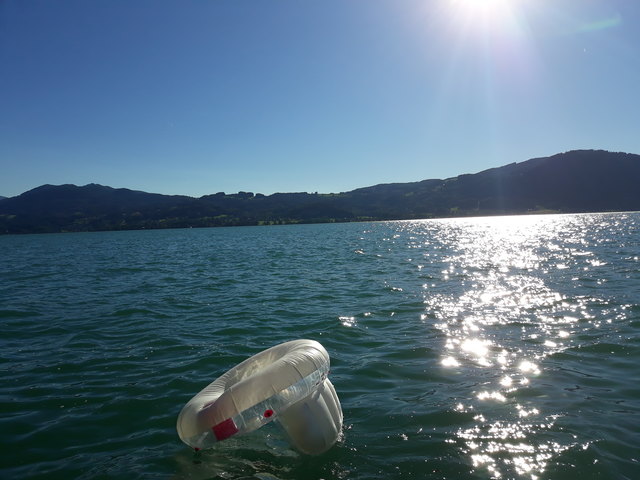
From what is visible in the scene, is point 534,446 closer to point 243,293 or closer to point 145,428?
point 145,428

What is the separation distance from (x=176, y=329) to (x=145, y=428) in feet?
24.4

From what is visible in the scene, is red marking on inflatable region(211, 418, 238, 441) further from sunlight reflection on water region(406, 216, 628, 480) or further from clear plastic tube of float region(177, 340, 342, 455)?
sunlight reflection on water region(406, 216, 628, 480)

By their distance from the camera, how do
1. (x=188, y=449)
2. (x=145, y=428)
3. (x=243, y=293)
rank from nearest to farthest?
1. (x=188, y=449)
2. (x=145, y=428)
3. (x=243, y=293)

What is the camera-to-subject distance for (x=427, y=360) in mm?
11227

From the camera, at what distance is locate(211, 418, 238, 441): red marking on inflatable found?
582 centimetres

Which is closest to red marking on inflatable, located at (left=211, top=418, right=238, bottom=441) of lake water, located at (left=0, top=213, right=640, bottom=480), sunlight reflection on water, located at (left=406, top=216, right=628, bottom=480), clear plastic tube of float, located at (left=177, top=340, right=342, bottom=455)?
clear plastic tube of float, located at (left=177, top=340, right=342, bottom=455)

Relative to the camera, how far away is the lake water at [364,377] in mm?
6590

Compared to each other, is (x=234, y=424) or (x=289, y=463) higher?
(x=234, y=424)

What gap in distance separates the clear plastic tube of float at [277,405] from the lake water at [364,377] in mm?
591

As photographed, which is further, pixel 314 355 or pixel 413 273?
pixel 413 273

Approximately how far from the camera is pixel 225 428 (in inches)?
229

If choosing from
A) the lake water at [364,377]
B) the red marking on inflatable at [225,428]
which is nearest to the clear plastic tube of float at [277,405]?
the red marking on inflatable at [225,428]

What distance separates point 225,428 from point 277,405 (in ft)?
2.61

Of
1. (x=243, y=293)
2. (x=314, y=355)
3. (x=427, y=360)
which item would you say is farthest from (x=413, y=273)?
(x=314, y=355)
